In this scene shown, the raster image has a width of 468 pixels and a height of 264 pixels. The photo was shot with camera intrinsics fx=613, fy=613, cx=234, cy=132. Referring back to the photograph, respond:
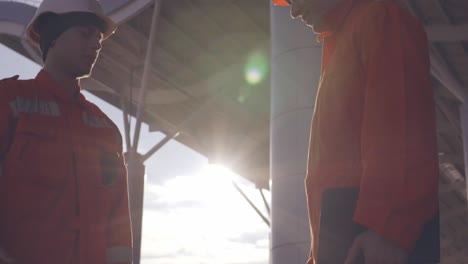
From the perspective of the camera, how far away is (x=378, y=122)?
2410 millimetres

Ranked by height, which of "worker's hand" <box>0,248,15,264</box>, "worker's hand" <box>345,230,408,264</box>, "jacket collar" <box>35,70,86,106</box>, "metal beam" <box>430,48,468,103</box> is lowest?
"worker's hand" <box>345,230,408,264</box>

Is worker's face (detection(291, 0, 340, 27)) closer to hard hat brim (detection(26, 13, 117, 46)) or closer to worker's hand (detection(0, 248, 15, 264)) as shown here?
hard hat brim (detection(26, 13, 117, 46))

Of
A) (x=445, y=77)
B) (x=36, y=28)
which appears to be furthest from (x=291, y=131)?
(x=445, y=77)

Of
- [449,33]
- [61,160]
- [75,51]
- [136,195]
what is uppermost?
[449,33]

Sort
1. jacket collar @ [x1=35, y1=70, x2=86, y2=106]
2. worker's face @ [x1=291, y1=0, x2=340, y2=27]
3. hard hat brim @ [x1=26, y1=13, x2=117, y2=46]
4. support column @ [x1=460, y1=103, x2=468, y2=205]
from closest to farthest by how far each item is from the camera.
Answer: worker's face @ [x1=291, y1=0, x2=340, y2=27] < jacket collar @ [x1=35, y1=70, x2=86, y2=106] < hard hat brim @ [x1=26, y1=13, x2=117, y2=46] < support column @ [x1=460, y1=103, x2=468, y2=205]

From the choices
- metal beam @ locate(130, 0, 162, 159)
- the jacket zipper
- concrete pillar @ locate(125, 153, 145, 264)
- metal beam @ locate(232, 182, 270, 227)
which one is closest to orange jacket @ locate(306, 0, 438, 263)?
the jacket zipper

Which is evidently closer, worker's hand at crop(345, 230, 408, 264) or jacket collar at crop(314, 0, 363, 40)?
worker's hand at crop(345, 230, 408, 264)

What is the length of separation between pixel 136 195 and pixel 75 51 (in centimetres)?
1344

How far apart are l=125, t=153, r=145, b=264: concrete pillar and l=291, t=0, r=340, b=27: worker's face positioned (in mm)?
14300

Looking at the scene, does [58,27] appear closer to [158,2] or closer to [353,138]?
[353,138]

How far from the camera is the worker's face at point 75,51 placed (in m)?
3.69

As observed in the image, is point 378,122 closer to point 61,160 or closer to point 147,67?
point 61,160

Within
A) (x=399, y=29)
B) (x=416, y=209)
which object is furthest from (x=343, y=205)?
(x=399, y=29)

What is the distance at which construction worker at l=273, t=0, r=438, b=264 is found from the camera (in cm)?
223
